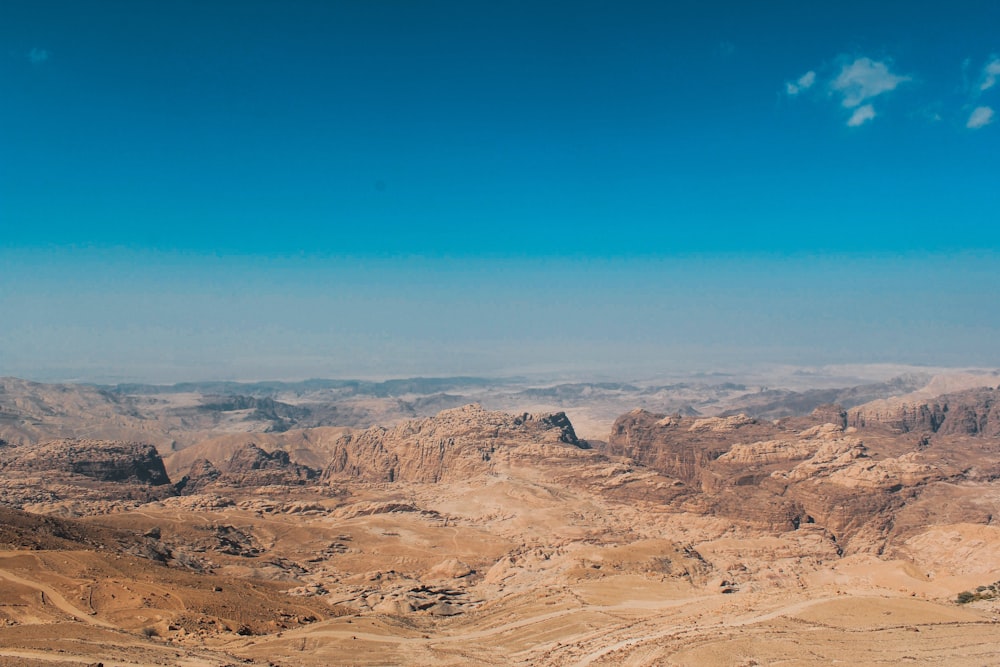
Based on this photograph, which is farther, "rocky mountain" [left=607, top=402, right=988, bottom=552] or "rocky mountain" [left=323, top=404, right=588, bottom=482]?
"rocky mountain" [left=323, top=404, right=588, bottom=482]

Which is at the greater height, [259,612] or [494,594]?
[259,612]

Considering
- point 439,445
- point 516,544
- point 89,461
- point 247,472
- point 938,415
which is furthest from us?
point 938,415

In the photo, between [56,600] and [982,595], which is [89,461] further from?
[982,595]

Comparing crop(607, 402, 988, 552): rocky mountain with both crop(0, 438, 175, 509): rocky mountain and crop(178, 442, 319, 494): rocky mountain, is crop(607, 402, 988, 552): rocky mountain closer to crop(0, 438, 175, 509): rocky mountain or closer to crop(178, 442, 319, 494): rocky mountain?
crop(178, 442, 319, 494): rocky mountain

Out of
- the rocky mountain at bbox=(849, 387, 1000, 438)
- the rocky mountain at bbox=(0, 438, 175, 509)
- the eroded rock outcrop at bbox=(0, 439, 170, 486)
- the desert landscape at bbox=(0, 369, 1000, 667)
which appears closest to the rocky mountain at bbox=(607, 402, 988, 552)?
the desert landscape at bbox=(0, 369, 1000, 667)

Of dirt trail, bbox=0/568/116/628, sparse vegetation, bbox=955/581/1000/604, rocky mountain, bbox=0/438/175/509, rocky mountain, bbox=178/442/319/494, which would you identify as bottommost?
rocky mountain, bbox=178/442/319/494

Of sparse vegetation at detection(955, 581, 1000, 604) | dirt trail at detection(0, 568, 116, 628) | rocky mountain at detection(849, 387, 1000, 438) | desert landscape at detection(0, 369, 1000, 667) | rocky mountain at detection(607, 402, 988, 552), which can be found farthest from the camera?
rocky mountain at detection(849, 387, 1000, 438)

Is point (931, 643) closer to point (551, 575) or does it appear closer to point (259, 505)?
A: point (551, 575)

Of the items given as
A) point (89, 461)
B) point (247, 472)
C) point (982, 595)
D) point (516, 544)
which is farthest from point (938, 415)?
point (89, 461)

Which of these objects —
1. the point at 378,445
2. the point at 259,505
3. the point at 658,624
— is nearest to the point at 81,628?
the point at 658,624
